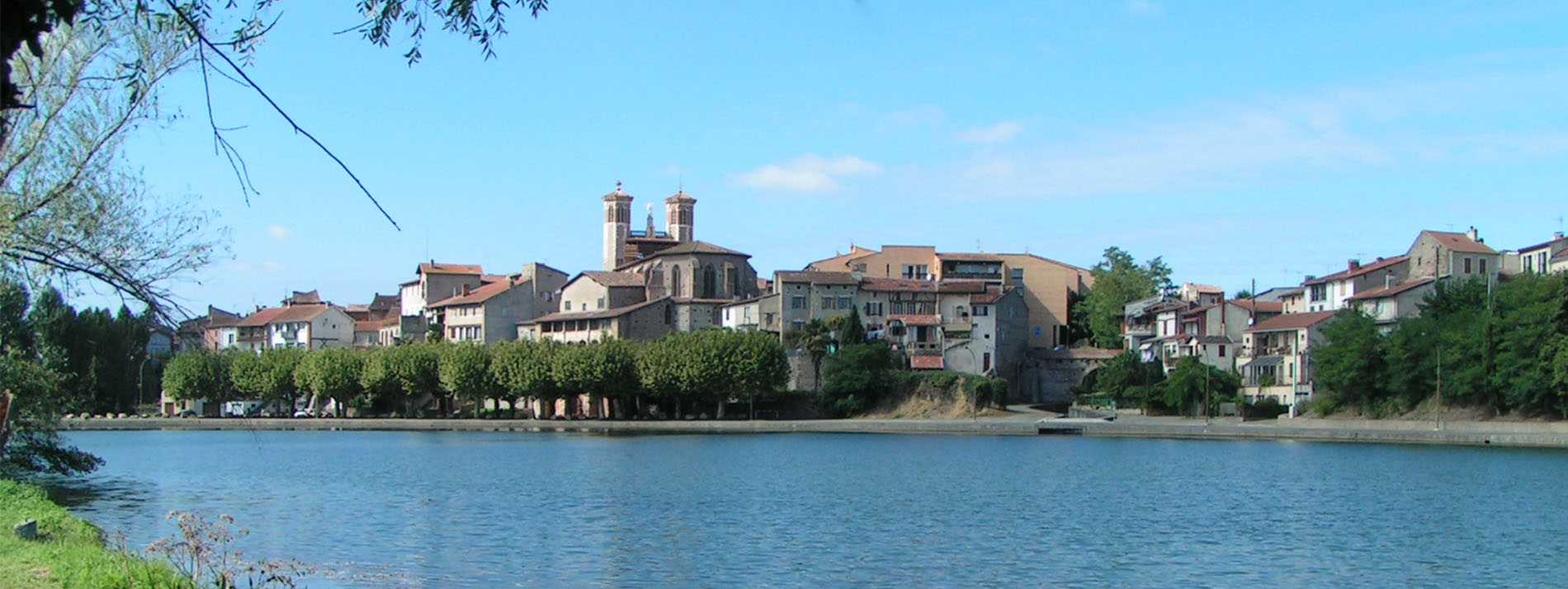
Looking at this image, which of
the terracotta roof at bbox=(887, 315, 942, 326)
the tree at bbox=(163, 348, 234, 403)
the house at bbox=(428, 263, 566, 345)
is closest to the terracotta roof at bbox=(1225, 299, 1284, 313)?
the terracotta roof at bbox=(887, 315, 942, 326)

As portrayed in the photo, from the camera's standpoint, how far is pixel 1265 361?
267 feet

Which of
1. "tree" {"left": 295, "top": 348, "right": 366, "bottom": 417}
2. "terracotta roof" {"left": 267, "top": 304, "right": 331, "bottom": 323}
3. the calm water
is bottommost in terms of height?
the calm water

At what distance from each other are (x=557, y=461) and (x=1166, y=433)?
30.4 meters

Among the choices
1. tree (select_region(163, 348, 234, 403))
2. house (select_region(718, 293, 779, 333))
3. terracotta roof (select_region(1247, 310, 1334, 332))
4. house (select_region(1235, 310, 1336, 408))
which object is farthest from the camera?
tree (select_region(163, 348, 234, 403))

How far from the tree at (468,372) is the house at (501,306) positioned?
52.1 ft

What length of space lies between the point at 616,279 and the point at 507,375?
18517 millimetres

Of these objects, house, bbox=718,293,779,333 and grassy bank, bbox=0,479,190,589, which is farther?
house, bbox=718,293,779,333

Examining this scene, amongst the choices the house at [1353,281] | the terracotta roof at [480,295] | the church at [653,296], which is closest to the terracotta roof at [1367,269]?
the house at [1353,281]

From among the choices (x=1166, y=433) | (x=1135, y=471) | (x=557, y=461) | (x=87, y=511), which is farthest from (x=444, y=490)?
(x=1166, y=433)

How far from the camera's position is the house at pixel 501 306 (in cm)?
11094

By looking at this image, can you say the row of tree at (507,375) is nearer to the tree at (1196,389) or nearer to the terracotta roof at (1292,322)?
the tree at (1196,389)

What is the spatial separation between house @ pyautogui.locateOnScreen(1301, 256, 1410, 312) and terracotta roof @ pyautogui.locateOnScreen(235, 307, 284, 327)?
280ft

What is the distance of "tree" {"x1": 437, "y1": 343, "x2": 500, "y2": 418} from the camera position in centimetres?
9162

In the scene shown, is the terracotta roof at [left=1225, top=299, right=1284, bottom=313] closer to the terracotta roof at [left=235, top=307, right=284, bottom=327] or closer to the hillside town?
the hillside town
